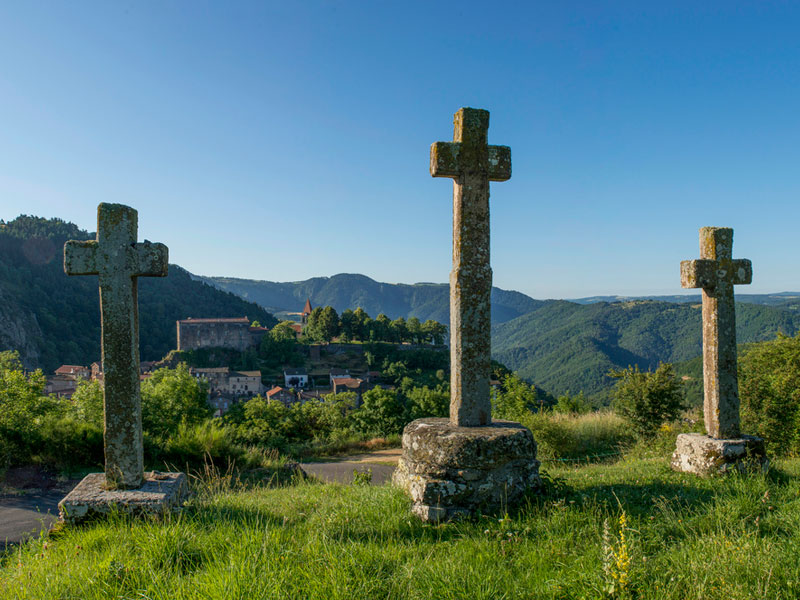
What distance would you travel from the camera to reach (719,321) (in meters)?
5.88

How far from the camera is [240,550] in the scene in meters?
2.78

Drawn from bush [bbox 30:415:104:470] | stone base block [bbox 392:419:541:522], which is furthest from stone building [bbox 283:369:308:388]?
stone base block [bbox 392:419:541:522]

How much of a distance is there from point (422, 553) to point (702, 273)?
5.02 meters

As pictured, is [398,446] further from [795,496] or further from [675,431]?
[795,496]

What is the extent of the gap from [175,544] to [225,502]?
57.5 inches

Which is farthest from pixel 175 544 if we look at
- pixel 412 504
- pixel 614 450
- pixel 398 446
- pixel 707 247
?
pixel 398 446

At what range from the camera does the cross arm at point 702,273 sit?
589 cm

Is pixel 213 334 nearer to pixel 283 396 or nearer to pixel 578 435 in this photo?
pixel 283 396

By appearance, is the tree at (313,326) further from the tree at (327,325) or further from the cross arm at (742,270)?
the cross arm at (742,270)

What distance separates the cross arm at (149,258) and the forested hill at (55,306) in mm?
68148

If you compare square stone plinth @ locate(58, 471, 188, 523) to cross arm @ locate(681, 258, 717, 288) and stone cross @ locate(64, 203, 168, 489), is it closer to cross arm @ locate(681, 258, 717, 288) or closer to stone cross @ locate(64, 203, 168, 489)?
stone cross @ locate(64, 203, 168, 489)

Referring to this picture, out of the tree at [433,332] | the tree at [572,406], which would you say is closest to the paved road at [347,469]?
the tree at [572,406]

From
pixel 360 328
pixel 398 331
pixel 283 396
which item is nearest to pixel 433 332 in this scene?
pixel 398 331

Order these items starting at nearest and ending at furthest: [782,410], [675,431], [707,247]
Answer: [707,247], [782,410], [675,431]
